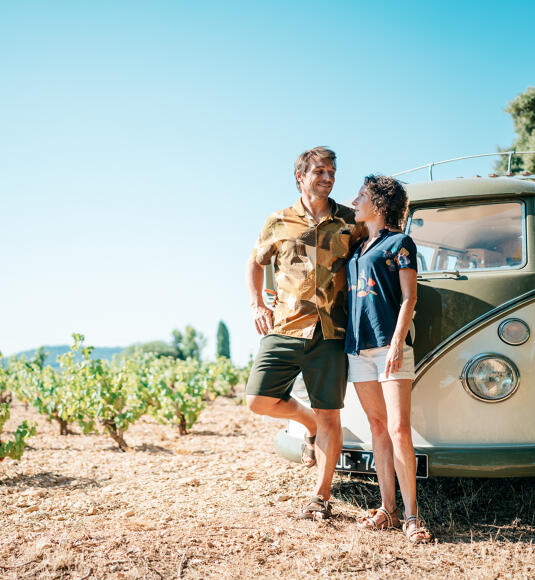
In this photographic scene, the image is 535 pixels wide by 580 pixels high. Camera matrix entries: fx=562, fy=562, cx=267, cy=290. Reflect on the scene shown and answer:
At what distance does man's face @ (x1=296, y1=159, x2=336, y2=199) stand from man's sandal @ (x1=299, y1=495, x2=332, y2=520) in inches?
74.4

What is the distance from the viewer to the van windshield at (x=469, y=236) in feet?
12.3

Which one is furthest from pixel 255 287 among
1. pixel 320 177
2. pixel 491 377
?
pixel 491 377

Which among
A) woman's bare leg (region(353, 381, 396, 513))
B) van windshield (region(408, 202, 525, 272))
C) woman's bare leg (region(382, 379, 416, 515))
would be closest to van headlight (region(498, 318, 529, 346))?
van windshield (region(408, 202, 525, 272))

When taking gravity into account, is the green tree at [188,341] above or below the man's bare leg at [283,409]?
below

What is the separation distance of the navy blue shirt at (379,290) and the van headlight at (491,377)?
49cm

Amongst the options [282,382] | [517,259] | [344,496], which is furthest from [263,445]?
[517,259]

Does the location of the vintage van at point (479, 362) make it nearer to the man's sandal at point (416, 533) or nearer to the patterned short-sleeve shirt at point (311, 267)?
the man's sandal at point (416, 533)

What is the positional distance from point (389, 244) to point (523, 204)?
1.18 metres

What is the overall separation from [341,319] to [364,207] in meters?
0.69

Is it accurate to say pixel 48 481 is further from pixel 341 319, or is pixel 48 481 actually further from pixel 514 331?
pixel 514 331

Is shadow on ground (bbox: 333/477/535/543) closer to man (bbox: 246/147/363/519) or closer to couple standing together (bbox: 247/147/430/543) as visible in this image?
couple standing together (bbox: 247/147/430/543)

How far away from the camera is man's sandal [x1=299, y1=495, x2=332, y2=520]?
3473 millimetres

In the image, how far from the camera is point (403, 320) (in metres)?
3.07

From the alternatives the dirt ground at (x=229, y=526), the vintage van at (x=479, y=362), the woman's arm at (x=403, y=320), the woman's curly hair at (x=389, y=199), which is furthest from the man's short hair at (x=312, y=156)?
the dirt ground at (x=229, y=526)
